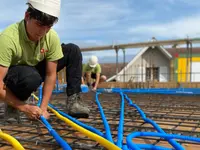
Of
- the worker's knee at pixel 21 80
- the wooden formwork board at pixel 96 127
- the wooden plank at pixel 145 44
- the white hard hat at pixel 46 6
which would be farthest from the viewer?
the wooden plank at pixel 145 44

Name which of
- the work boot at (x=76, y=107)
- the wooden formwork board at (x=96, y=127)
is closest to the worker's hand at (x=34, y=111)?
the wooden formwork board at (x=96, y=127)

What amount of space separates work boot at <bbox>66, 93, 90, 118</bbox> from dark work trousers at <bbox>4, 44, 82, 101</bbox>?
1.4 inches

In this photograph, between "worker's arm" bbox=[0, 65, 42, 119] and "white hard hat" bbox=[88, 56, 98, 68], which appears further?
"white hard hat" bbox=[88, 56, 98, 68]

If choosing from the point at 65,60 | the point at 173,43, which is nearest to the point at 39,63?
the point at 65,60

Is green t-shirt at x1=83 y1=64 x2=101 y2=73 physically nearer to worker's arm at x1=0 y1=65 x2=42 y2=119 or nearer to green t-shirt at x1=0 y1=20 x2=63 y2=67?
green t-shirt at x1=0 y1=20 x2=63 y2=67

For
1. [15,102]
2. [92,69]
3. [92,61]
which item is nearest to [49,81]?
[15,102]

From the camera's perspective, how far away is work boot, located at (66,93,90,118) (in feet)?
6.35

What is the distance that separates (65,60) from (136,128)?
69 centimetres

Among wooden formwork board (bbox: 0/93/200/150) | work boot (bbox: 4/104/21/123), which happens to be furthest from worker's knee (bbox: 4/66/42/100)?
wooden formwork board (bbox: 0/93/200/150)

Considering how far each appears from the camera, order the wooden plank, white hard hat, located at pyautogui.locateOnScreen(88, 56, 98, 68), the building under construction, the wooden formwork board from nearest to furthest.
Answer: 1. the building under construction
2. the wooden formwork board
3. white hard hat, located at pyautogui.locateOnScreen(88, 56, 98, 68)
4. the wooden plank

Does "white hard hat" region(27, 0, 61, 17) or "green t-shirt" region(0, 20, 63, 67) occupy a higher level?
"white hard hat" region(27, 0, 61, 17)

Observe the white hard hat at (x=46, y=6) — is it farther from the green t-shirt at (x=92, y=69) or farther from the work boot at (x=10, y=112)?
the green t-shirt at (x=92, y=69)

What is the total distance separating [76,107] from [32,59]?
0.45 m

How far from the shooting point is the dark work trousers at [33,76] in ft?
5.43
